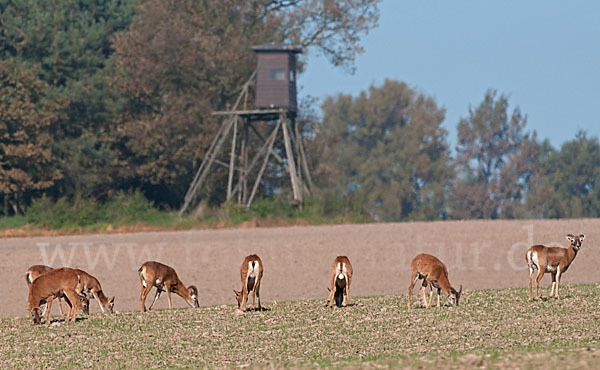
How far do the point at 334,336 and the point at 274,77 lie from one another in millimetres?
34273

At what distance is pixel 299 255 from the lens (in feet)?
119

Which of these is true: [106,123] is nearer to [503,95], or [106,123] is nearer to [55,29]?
[55,29]

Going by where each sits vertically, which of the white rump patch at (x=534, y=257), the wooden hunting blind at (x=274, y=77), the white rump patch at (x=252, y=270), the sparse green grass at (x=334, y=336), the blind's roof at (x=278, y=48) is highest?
the blind's roof at (x=278, y=48)

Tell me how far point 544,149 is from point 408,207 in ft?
45.3

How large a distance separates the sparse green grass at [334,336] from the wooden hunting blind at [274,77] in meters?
28.7

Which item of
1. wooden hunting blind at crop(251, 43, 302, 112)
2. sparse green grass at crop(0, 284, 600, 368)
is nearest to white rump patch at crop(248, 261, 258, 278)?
sparse green grass at crop(0, 284, 600, 368)

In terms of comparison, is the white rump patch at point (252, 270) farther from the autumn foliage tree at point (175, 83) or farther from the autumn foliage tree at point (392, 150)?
the autumn foliage tree at point (392, 150)

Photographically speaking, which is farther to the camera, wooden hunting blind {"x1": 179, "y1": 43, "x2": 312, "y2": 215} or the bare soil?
wooden hunting blind {"x1": 179, "y1": 43, "x2": 312, "y2": 215}

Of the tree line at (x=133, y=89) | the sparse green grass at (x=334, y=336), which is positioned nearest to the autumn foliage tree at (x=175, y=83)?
the tree line at (x=133, y=89)

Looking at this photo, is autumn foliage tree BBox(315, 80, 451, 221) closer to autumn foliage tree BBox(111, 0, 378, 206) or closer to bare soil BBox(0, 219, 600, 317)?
autumn foliage tree BBox(111, 0, 378, 206)

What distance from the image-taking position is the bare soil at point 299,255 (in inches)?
1191

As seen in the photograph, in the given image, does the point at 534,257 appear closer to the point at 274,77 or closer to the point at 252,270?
the point at 252,270

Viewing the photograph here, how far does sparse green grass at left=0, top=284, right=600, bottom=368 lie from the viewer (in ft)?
50.2

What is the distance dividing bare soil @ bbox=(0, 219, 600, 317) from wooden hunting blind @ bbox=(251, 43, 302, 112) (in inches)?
367
